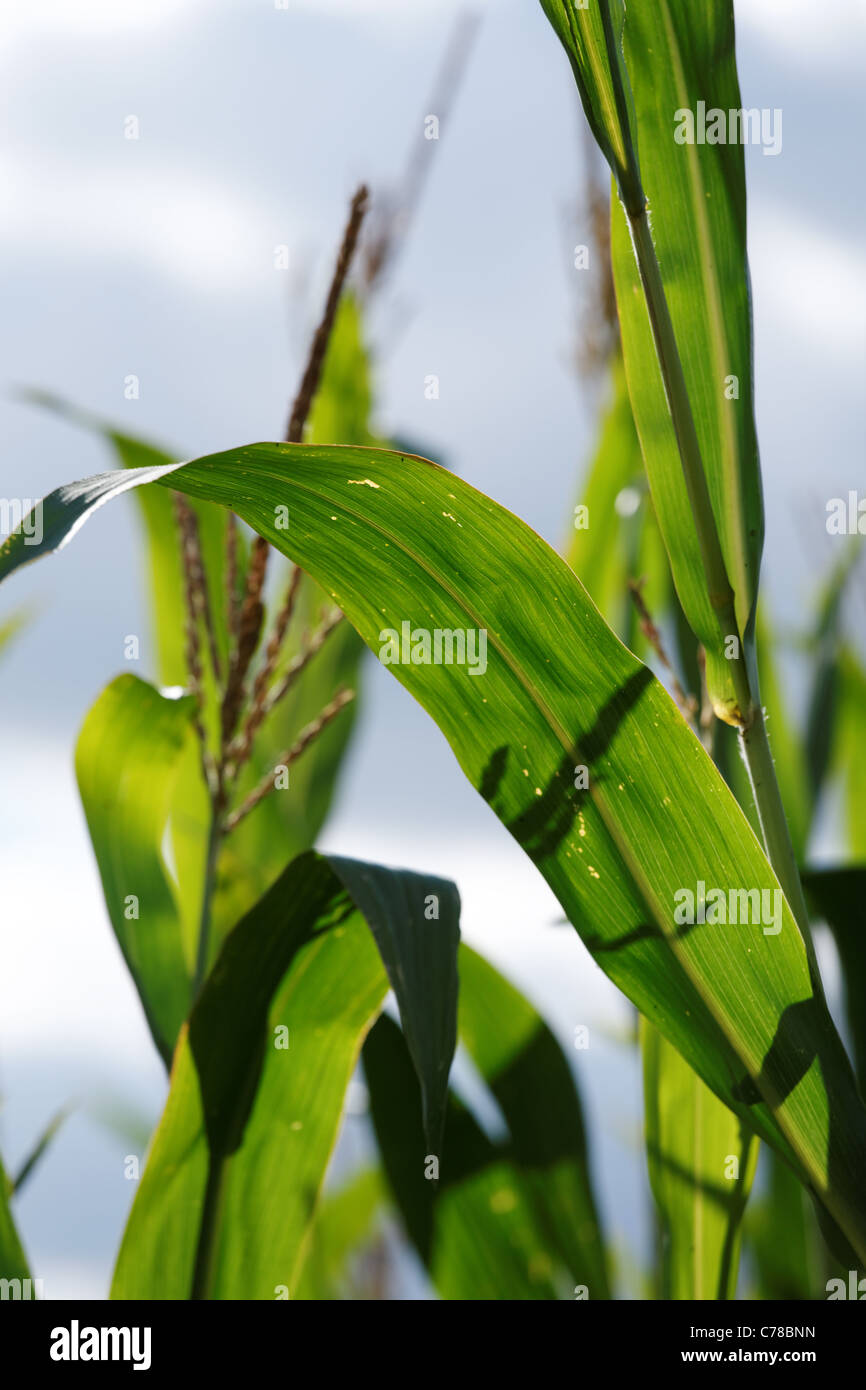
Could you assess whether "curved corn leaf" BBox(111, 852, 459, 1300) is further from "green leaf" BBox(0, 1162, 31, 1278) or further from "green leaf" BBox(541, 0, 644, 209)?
"green leaf" BBox(541, 0, 644, 209)

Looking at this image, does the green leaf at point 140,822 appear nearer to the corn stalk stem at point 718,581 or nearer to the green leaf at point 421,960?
the green leaf at point 421,960

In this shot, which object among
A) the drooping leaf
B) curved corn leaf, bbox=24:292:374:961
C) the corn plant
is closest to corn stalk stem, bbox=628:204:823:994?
the corn plant

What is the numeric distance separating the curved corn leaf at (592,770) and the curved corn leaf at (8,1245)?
1.15ft

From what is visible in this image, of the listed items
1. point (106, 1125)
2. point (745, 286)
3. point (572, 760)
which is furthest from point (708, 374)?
point (106, 1125)

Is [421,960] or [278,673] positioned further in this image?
[278,673]

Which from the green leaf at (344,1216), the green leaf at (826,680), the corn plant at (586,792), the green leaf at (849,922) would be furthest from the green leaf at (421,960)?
the green leaf at (344,1216)

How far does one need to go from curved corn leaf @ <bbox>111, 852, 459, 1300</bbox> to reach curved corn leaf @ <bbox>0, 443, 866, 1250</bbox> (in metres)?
0.14

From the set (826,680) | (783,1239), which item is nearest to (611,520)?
(826,680)

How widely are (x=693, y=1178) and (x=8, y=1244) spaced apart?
0.38 metres

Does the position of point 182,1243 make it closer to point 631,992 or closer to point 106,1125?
A: point 631,992

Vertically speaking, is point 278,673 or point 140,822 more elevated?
point 278,673

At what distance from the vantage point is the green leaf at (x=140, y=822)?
0.59m

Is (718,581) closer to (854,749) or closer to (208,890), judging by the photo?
(208,890)

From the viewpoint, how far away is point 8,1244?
0.54 metres
